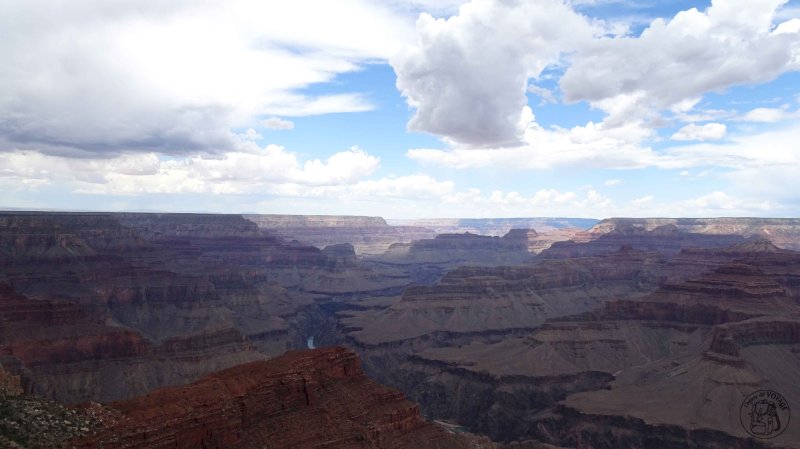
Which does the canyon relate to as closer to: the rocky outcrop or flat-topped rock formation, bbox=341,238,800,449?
the rocky outcrop

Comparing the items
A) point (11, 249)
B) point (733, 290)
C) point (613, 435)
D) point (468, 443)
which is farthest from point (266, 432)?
point (11, 249)

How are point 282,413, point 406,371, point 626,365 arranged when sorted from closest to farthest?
point 282,413, point 626,365, point 406,371

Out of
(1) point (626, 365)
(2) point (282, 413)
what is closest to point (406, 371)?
(1) point (626, 365)

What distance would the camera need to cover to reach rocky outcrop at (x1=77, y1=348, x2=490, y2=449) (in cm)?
5994

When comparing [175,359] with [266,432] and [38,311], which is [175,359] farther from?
[266,432]

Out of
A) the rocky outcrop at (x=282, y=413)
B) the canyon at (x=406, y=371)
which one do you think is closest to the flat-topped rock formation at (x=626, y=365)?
the canyon at (x=406, y=371)

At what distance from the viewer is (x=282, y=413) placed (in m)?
69.9

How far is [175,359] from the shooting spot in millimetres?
138875

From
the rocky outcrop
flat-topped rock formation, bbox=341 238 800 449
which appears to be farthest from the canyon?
flat-topped rock formation, bbox=341 238 800 449

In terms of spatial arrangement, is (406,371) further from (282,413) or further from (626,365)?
(282,413)

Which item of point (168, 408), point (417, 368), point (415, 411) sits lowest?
point (417, 368)

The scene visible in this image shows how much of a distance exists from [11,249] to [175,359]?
3314 inches

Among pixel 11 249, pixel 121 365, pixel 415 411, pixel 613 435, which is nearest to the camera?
pixel 415 411

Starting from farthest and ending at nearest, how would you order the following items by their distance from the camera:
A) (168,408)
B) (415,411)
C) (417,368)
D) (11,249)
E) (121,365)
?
(11,249) < (417,368) < (121,365) < (415,411) < (168,408)
